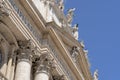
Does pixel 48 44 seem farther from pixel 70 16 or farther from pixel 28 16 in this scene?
pixel 70 16

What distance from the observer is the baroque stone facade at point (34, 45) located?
21625mm

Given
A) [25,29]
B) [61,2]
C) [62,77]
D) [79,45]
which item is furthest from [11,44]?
[61,2]

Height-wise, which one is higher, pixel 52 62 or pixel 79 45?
pixel 79 45

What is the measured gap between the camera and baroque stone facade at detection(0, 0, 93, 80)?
70.9 ft

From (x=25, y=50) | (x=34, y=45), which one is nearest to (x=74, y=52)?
(x=34, y=45)

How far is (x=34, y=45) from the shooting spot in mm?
23062

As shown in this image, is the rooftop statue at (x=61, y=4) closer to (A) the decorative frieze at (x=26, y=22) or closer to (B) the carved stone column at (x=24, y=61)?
(A) the decorative frieze at (x=26, y=22)

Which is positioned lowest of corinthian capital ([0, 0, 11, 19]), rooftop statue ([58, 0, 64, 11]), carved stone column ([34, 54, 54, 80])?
carved stone column ([34, 54, 54, 80])

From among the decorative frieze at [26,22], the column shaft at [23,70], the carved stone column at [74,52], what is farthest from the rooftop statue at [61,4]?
the column shaft at [23,70]

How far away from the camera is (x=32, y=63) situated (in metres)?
23.4

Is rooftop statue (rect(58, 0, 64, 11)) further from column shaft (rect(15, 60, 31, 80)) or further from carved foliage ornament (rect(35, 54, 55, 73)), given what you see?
column shaft (rect(15, 60, 31, 80))

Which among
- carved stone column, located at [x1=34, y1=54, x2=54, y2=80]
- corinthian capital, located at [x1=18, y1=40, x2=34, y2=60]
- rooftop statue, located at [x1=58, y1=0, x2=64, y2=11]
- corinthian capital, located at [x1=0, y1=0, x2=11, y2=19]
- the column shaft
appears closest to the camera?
corinthian capital, located at [x1=0, y1=0, x2=11, y2=19]

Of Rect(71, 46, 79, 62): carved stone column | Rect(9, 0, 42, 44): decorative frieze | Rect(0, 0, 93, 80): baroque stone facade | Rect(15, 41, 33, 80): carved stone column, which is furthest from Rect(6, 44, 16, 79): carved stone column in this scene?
Rect(71, 46, 79, 62): carved stone column

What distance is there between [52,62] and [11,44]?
Answer: 8.99 ft
